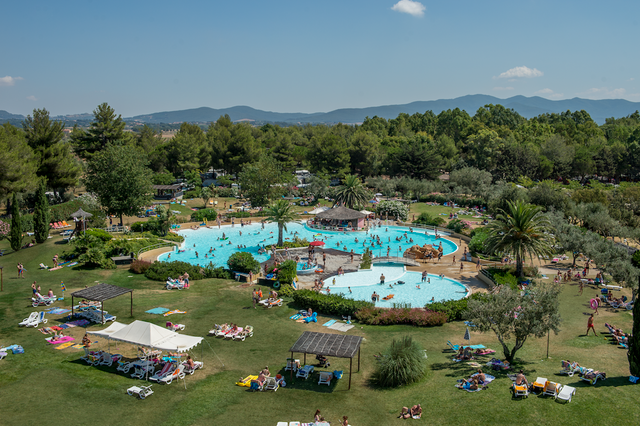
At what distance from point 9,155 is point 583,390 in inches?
1812

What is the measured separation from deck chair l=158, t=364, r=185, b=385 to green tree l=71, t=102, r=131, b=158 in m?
50.0

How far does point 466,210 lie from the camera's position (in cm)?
6053

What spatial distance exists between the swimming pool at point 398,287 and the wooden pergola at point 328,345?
36.5 ft

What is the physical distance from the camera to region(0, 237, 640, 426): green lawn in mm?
13578

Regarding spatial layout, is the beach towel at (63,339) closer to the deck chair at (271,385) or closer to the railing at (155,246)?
the deck chair at (271,385)

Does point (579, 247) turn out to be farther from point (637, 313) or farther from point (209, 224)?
point (209, 224)

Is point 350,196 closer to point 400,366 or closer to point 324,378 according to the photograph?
point 400,366

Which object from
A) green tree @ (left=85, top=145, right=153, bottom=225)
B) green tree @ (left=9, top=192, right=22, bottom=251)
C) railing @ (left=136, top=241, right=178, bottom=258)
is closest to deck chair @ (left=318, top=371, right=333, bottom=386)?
railing @ (left=136, top=241, right=178, bottom=258)

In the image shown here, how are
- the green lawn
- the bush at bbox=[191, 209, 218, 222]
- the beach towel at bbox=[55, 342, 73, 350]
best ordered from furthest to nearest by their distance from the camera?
the bush at bbox=[191, 209, 218, 222]
the beach towel at bbox=[55, 342, 73, 350]
the green lawn

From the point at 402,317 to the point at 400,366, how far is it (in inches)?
271

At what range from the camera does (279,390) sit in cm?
1600

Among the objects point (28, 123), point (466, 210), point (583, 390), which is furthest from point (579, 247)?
point (28, 123)

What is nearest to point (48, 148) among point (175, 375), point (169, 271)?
point (169, 271)

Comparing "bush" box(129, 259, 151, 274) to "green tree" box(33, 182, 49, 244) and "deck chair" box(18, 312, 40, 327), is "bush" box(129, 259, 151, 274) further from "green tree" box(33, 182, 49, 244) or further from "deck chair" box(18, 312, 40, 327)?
"green tree" box(33, 182, 49, 244)
